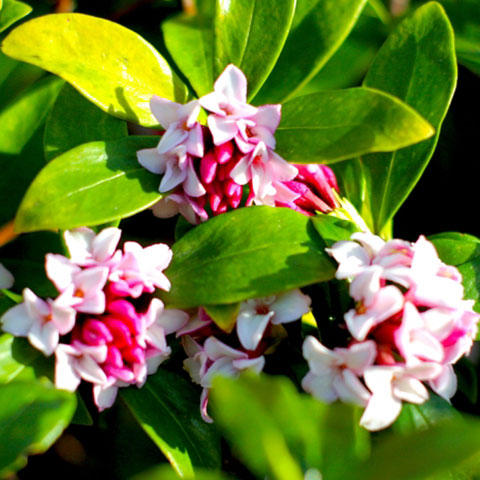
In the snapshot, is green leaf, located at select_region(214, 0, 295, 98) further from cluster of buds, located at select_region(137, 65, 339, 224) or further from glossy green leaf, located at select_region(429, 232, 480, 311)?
glossy green leaf, located at select_region(429, 232, 480, 311)

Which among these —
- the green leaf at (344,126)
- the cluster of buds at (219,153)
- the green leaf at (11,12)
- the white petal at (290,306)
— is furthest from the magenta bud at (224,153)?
the green leaf at (11,12)

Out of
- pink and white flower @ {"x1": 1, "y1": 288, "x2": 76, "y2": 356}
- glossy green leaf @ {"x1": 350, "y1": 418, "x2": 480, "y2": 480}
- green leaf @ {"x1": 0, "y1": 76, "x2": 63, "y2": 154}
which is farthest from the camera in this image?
green leaf @ {"x1": 0, "y1": 76, "x2": 63, "y2": 154}

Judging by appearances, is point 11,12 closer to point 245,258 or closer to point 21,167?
point 21,167

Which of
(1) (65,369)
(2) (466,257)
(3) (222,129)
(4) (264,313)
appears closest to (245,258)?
(4) (264,313)

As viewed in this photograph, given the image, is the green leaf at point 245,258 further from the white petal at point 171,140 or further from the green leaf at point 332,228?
the white petal at point 171,140

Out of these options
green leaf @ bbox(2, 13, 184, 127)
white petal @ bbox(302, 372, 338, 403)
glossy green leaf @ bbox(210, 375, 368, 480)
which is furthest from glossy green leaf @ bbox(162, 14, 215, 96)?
glossy green leaf @ bbox(210, 375, 368, 480)

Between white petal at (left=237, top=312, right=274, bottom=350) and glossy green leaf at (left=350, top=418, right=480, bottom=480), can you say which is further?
white petal at (left=237, top=312, right=274, bottom=350)
